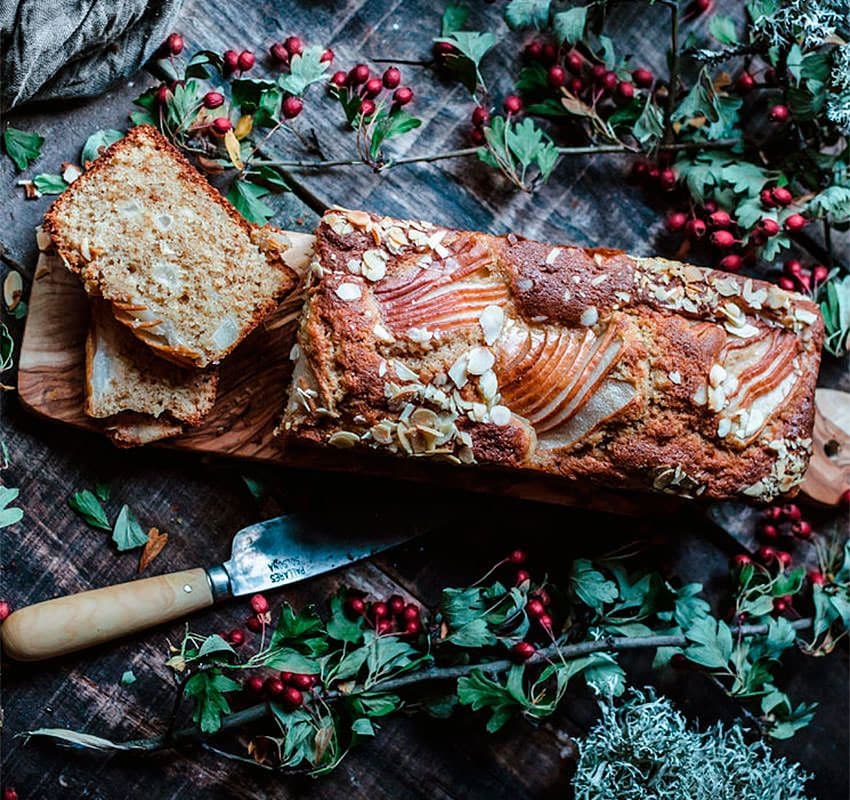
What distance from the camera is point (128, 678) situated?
122 inches

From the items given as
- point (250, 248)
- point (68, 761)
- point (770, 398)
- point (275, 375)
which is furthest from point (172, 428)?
point (770, 398)

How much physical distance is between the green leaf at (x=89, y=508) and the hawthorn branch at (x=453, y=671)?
0.64m

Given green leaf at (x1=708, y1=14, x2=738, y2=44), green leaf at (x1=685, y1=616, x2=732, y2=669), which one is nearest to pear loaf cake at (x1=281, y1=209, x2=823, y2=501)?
green leaf at (x1=685, y1=616, x2=732, y2=669)

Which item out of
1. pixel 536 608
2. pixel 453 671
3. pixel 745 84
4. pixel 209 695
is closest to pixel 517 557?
pixel 536 608

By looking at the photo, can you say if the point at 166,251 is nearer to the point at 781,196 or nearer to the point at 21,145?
the point at 21,145

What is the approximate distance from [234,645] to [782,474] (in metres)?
1.69

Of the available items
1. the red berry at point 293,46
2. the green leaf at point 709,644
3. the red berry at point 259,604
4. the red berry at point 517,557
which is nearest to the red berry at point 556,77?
the red berry at point 293,46

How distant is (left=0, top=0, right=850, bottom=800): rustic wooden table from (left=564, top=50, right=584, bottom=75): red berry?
217mm

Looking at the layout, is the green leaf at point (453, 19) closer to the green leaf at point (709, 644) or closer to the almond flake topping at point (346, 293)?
the almond flake topping at point (346, 293)

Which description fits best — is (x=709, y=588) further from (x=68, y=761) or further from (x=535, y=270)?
(x=68, y=761)

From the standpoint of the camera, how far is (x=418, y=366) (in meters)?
2.83

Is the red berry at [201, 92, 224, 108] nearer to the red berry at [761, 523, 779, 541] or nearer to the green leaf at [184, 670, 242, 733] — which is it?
the green leaf at [184, 670, 242, 733]

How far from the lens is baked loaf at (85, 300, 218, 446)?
294 cm

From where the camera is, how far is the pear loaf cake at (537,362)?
9.27 ft
